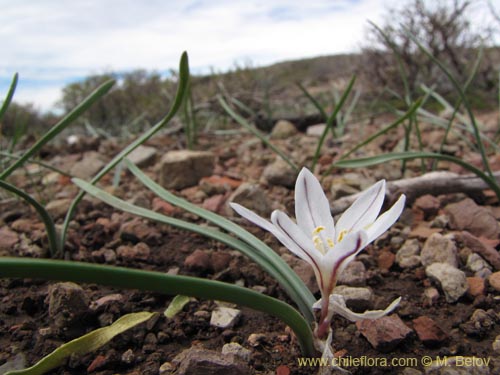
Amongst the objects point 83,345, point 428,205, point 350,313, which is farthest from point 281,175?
point 83,345

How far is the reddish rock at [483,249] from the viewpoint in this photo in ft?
4.70

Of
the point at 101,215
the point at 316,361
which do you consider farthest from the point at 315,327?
the point at 101,215

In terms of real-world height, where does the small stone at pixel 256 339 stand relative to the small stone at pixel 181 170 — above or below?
below

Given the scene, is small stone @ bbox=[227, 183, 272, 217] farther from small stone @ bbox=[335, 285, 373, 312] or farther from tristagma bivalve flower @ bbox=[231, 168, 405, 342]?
tristagma bivalve flower @ bbox=[231, 168, 405, 342]

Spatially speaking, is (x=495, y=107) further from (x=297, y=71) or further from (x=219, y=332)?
(x=297, y=71)

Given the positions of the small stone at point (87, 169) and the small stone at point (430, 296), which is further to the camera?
the small stone at point (87, 169)

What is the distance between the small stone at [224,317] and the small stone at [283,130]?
2.52 meters

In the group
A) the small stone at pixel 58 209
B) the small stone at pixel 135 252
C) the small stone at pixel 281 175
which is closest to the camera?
the small stone at pixel 135 252

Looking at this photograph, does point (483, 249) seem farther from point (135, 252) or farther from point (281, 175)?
point (135, 252)

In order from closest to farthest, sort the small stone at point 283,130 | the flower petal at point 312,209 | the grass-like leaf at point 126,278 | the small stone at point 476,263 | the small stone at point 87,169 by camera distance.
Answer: the grass-like leaf at point 126,278 < the flower petal at point 312,209 < the small stone at point 476,263 < the small stone at point 87,169 < the small stone at point 283,130

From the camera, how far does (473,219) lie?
1683 millimetres

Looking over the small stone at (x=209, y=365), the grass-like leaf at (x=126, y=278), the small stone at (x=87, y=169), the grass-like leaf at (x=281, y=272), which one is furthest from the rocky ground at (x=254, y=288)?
the small stone at (x=87, y=169)

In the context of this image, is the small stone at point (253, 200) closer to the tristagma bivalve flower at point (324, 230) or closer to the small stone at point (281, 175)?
→ the small stone at point (281, 175)

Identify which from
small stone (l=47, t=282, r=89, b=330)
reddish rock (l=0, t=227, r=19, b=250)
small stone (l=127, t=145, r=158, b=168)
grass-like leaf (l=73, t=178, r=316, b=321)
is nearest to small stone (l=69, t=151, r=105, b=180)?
small stone (l=127, t=145, r=158, b=168)
